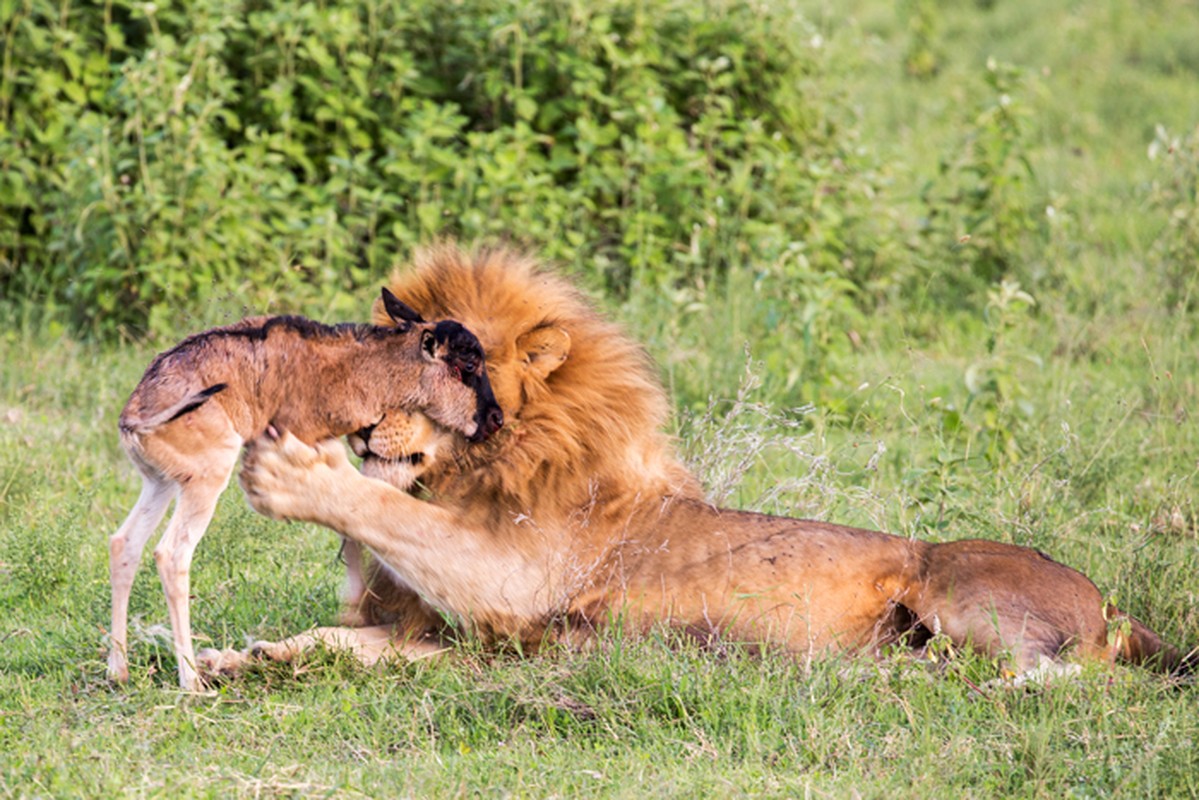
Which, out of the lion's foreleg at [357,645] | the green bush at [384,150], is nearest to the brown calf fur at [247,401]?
the lion's foreleg at [357,645]

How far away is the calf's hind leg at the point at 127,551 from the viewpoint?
4.17 meters

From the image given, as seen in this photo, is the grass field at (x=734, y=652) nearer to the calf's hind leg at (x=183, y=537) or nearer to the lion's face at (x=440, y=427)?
the calf's hind leg at (x=183, y=537)

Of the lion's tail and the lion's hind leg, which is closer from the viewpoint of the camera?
the lion's hind leg

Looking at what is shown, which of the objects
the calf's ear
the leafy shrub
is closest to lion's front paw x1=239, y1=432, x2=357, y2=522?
the calf's ear

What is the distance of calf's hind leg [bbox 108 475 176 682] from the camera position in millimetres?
4168

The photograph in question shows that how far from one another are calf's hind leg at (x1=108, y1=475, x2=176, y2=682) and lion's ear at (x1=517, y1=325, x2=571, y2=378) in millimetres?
1127

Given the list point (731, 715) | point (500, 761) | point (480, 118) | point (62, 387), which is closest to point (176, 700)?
point (500, 761)

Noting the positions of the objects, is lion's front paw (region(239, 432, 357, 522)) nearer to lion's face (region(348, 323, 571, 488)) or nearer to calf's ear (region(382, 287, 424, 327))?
lion's face (region(348, 323, 571, 488))

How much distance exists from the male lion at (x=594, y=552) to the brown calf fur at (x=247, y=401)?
0.41 ft

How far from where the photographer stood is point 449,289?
15.7ft

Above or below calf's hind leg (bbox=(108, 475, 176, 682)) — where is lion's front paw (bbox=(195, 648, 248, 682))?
below

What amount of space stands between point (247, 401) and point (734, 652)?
151cm

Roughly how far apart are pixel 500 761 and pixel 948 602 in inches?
58.6

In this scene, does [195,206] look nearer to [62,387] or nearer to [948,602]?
[62,387]
